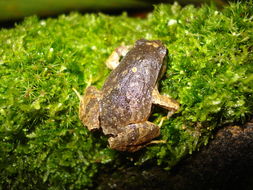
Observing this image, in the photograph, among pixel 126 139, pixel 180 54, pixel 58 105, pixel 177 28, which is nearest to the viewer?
pixel 126 139

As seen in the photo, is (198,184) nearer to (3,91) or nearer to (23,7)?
(3,91)

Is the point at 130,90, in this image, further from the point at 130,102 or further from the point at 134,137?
the point at 134,137

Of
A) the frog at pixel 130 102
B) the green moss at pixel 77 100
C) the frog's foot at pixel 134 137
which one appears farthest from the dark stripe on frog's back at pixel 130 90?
the green moss at pixel 77 100

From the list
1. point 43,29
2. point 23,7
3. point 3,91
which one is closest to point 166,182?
point 3,91

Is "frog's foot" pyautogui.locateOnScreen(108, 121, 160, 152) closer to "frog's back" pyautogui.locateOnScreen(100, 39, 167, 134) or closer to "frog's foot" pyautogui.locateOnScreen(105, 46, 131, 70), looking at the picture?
"frog's back" pyautogui.locateOnScreen(100, 39, 167, 134)

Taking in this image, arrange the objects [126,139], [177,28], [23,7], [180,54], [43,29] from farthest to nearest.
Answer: [23,7], [43,29], [177,28], [180,54], [126,139]

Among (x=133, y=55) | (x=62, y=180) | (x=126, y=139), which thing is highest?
(x=133, y=55)

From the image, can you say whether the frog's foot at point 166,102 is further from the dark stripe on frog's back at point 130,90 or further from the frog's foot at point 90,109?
the frog's foot at point 90,109
